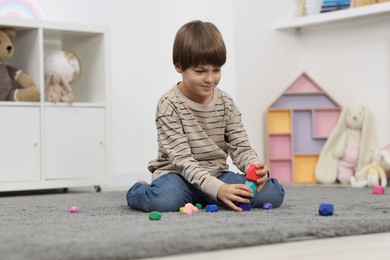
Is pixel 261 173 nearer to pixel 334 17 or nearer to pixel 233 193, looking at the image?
pixel 233 193

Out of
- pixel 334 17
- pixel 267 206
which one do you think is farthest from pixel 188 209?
pixel 334 17

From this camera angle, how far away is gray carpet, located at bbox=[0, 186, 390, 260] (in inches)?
39.3

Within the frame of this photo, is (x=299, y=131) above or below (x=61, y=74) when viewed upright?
below

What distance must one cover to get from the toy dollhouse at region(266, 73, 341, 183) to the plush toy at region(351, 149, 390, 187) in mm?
296

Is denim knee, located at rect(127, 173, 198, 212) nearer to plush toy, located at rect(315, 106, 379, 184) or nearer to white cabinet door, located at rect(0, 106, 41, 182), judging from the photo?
white cabinet door, located at rect(0, 106, 41, 182)

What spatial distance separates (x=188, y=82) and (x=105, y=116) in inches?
39.7

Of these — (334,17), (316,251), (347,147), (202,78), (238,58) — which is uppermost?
(334,17)

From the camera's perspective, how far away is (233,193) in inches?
60.2

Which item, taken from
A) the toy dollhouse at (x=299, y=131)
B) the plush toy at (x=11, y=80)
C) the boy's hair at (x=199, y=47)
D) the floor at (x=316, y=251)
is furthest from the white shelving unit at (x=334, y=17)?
the floor at (x=316, y=251)

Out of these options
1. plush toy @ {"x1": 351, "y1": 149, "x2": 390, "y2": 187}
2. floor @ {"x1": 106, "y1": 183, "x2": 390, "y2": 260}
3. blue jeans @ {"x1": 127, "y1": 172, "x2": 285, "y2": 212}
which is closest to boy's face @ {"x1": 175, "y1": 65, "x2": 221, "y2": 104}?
blue jeans @ {"x1": 127, "y1": 172, "x2": 285, "y2": 212}

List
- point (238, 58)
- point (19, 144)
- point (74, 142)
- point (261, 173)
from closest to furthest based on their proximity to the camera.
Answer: point (261, 173) < point (19, 144) < point (74, 142) < point (238, 58)

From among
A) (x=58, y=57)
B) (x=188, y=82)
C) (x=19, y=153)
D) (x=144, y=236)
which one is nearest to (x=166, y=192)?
(x=188, y=82)

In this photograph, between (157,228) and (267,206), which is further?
(267,206)

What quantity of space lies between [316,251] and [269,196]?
581 mm
